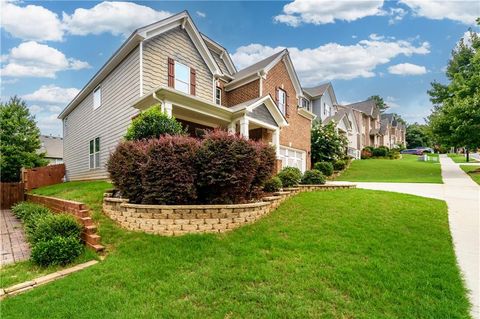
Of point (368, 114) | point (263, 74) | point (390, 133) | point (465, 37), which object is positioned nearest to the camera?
point (263, 74)

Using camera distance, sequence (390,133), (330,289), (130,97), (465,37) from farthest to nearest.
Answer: (390,133)
(465,37)
(130,97)
(330,289)

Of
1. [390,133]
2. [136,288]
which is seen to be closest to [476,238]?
[136,288]

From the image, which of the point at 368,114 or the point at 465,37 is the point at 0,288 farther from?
the point at 368,114

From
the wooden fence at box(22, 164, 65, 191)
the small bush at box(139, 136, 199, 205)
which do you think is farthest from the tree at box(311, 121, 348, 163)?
the wooden fence at box(22, 164, 65, 191)

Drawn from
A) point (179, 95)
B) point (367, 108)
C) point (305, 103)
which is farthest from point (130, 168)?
point (367, 108)

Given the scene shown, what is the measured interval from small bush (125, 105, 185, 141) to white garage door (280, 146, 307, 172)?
33.1ft

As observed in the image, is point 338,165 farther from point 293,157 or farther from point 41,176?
point 41,176

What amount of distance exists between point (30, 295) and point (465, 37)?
37.4m

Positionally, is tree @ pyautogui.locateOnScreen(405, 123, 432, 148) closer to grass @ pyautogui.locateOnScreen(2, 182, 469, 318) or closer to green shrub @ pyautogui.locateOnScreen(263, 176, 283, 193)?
green shrub @ pyautogui.locateOnScreen(263, 176, 283, 193)

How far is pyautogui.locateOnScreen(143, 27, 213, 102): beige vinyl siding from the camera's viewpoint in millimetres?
11711

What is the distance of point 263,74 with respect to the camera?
634 inches

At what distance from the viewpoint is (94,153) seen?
50.6 ft

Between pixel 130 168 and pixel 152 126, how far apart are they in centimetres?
229

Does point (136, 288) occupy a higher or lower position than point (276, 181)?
lower
